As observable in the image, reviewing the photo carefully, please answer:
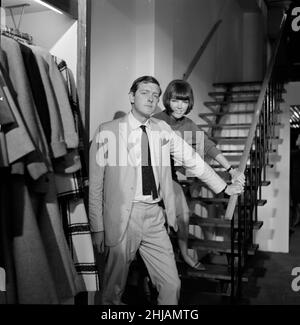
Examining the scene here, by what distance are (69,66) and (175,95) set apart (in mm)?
894

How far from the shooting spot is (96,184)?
6.62ft

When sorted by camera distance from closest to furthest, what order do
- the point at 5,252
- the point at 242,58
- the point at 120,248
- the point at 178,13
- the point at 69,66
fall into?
the point at 5,252
the point at 69,66
the point at 120,248
the point at 178,13
the point at 242,58

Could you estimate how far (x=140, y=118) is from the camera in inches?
84.4

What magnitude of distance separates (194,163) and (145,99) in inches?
18.7

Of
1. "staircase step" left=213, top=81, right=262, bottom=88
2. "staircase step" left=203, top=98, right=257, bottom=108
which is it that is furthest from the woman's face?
"staircase step" left=213, top=81, right=262, bottom=88

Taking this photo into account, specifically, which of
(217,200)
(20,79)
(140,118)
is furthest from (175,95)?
(20,79)

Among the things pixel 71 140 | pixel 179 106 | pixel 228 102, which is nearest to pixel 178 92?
pixel 179 106

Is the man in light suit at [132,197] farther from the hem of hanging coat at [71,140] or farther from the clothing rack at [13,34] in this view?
the clothing rack at [13,34]

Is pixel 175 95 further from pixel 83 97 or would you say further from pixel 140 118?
pixel 83 97

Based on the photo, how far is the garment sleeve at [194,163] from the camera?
2.26m

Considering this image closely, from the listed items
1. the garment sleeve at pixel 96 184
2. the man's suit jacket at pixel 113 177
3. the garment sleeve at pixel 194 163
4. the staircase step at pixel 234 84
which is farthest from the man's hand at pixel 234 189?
the staircase step at pixel 234 84

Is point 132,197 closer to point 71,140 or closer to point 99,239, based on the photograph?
point 99,239

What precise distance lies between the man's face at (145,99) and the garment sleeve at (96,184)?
28 centimetres

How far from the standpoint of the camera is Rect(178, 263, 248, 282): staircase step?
268 centimetres
